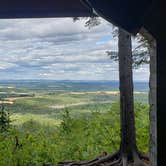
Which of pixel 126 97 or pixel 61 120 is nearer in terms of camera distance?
pixel 126 97

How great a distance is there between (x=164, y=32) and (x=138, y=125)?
22.3ft

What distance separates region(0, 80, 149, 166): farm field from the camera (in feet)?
24.8

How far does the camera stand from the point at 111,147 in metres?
7.44

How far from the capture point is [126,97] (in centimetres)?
559

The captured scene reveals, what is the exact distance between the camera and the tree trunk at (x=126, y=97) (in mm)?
5535

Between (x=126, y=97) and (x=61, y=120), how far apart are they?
3.73 m

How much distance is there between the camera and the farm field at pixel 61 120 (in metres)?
7.55

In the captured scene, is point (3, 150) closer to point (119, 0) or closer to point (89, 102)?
point (89, 102)

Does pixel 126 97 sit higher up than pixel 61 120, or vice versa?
pixel 126 97

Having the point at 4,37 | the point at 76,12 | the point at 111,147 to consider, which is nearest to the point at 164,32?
the point at 76,12

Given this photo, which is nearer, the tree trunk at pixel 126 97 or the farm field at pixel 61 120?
the tree trunk at pixel 126 97

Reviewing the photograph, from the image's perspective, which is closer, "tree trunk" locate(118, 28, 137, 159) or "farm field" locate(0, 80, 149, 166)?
"tree trunk" locate(118, 28, 137, 159)

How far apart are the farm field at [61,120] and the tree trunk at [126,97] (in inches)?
46.0

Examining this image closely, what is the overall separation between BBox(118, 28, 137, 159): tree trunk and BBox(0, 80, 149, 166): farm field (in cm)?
117
